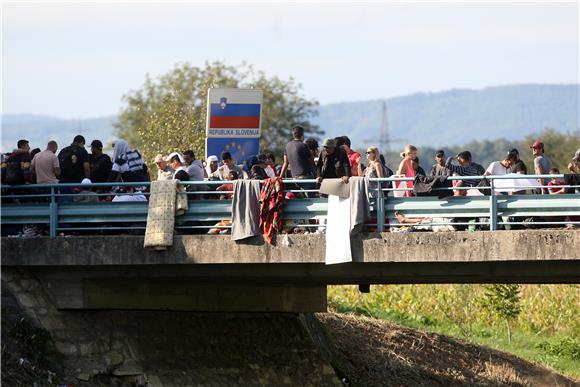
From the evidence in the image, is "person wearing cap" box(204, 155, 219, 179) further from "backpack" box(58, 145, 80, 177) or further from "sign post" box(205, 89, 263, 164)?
"backpack" box(58, 145, 80, 177)

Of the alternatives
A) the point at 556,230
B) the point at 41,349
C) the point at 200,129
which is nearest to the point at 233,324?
the point at 41,349

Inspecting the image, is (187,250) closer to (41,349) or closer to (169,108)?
(41,349)

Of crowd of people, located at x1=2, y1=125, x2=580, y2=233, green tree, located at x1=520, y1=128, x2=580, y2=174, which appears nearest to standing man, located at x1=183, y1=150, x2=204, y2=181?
crowd of people, located at x1=2, y1=125, x2=580, y2=233

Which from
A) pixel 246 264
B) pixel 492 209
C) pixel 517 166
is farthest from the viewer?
pixel 517 166

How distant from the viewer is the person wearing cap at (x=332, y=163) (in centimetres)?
2097

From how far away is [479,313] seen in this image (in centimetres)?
4247

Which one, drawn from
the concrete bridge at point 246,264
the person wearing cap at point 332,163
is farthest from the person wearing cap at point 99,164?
the person wearing cap at point 332,163

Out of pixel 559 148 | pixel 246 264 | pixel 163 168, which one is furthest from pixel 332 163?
pixel 559 148

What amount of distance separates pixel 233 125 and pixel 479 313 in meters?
19.0

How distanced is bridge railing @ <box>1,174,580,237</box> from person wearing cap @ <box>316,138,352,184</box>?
300 mm

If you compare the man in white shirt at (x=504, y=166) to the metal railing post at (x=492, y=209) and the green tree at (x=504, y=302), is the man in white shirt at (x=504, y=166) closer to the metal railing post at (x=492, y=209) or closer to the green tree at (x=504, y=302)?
the metal railing post at (x=492, y=209)

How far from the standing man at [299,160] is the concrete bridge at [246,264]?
4.15ft

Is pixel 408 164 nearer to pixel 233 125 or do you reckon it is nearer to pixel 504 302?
pixel 233 125

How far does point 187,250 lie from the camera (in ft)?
70.9
